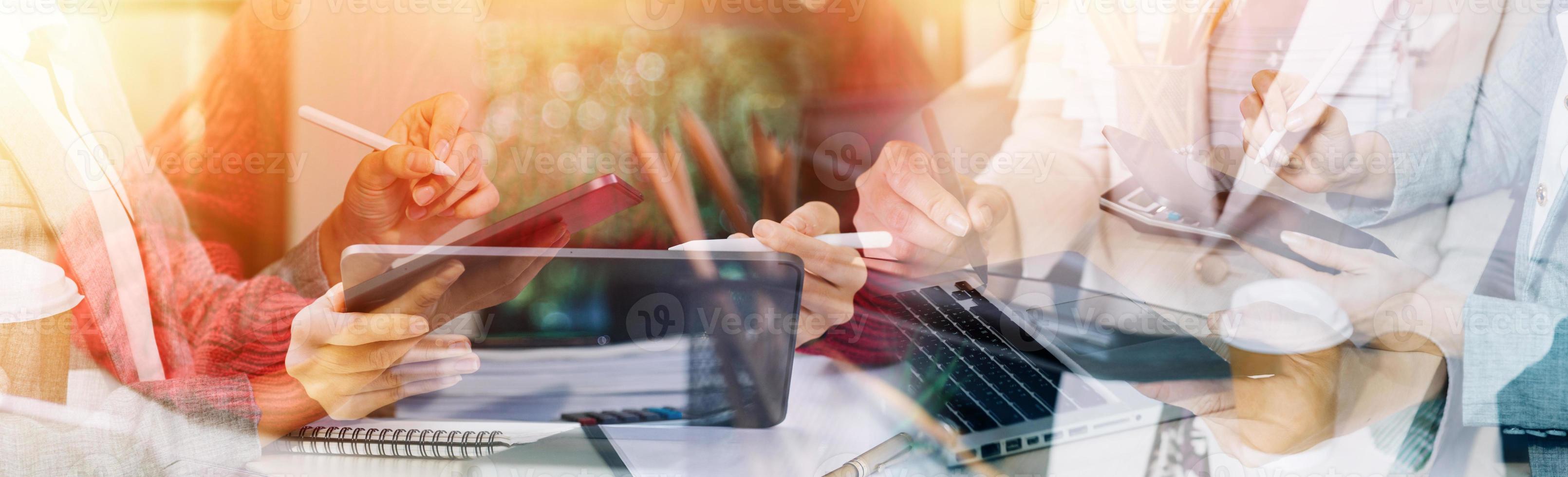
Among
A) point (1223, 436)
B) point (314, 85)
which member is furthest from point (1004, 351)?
point (314, 85)

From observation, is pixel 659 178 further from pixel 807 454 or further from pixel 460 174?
pixel 807 454

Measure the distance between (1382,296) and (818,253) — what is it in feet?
2.02

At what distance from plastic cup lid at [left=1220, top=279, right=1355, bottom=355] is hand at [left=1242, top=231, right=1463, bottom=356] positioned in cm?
1

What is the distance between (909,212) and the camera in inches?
27.9

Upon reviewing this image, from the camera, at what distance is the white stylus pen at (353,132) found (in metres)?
0.69

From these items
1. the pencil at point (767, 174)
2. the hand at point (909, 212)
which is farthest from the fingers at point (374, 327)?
the hand at point (909, 212)

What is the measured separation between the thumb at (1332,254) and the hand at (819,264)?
→ 0.48 m

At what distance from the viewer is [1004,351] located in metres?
0.69

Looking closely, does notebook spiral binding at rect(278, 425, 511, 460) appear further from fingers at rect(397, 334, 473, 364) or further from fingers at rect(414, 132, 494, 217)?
fingers at rect(414, 132, 494, 217)

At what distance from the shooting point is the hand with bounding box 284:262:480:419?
0.68 m

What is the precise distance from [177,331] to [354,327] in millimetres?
245

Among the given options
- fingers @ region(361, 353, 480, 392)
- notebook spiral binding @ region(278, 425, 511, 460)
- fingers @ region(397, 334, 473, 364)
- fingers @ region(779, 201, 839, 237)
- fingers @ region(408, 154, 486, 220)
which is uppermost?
fingers @ region(408, 154, 486, 220)

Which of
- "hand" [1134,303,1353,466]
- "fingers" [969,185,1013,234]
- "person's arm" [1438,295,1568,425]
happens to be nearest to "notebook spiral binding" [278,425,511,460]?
"fingers" [969,185,1013,234]

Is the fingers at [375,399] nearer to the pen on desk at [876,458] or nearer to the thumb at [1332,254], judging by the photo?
the pen on desk at [876,458]
